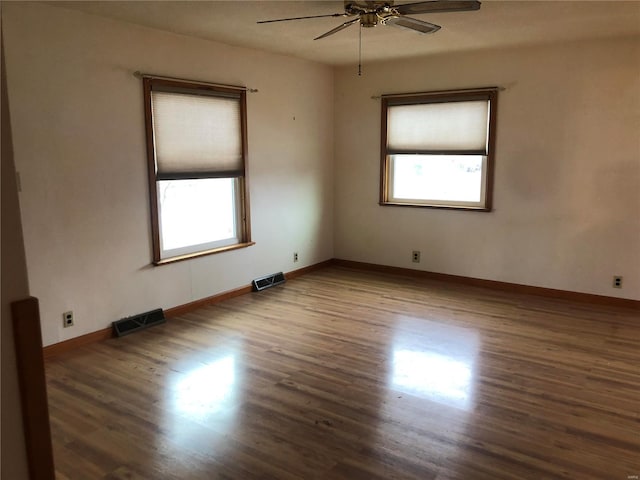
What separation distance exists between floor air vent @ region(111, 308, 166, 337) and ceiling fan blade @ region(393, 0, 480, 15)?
311 cm

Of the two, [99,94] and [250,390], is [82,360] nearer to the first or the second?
[250,390]

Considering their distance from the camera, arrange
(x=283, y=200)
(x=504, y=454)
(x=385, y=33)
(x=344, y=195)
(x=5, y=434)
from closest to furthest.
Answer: (x=5, y=434), (x=504, y=454), (x=385, y=33), (x=283, y=200), (x=344, y=195)

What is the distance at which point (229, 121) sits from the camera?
16.0 ft

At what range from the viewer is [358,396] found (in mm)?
3092

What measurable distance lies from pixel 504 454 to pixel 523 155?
3451mm

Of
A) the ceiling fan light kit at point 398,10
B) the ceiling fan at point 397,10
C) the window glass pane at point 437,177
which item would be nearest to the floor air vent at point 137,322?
the ceiling fan light kit at point 398,10

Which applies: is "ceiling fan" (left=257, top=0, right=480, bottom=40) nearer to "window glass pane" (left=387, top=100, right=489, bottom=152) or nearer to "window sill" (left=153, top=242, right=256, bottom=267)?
"window glass pane" (left=387, top=100, right=489, bottom=152)

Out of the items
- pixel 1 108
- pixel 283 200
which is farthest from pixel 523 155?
pixel 1 108

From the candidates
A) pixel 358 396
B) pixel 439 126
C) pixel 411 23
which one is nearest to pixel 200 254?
pixel 358 396

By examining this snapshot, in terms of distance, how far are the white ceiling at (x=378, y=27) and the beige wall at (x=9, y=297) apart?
2.72m

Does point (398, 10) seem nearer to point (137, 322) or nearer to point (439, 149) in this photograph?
point (439, 149)

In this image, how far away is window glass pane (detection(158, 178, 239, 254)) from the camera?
454 cm

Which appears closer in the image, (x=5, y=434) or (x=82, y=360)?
(x=5, y=434)

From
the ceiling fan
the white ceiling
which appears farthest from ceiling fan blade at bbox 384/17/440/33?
the white ceiling
